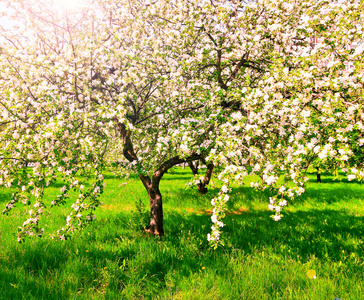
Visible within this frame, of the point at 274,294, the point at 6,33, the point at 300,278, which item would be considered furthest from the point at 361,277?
the point at 6,33

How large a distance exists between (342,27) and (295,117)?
90.6 inches

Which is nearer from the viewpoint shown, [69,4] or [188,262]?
[188,262]

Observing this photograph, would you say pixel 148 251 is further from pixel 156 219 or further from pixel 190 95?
pixel 190 95

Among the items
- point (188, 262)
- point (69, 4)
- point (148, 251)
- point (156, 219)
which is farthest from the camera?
point (156, 219)

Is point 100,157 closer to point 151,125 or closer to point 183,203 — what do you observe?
point 151,125

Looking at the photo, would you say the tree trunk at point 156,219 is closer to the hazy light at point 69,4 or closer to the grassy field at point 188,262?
the grassy field at point 188,262

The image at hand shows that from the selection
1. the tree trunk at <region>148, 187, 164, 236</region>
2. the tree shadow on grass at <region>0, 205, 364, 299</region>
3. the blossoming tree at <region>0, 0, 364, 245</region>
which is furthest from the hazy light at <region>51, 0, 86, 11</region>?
the tree shadow on grass at <region>0, 205, 364, 299</region>

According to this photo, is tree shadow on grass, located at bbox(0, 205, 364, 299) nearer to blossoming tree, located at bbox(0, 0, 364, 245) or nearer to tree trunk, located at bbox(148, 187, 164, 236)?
tree trunk, located at bbox(148, 187, 164, 236)

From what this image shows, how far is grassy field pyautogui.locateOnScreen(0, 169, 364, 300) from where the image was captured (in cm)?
441

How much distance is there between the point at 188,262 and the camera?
553cm

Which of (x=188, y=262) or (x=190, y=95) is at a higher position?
(x=190, y=95)

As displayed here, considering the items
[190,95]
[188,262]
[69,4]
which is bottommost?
[188,262]

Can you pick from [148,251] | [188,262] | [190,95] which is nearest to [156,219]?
[148,251]

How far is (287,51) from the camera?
5.87 m
